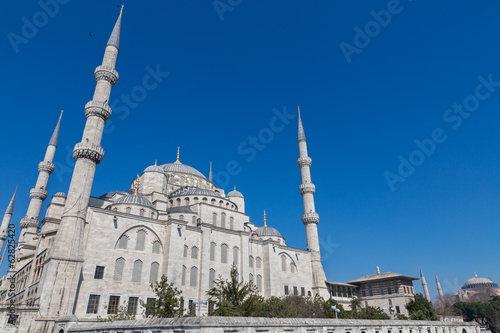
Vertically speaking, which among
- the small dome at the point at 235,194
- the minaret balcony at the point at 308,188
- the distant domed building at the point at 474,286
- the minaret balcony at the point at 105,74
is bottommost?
the distant domed building at the point at 474,286

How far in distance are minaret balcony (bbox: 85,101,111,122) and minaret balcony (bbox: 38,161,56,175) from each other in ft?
47.5

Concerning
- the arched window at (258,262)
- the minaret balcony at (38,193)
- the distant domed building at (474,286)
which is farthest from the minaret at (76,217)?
the distant domed building at (474,286)

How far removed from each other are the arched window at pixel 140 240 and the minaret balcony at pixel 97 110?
8.65 metres

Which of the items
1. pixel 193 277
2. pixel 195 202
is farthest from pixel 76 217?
pixel 195 202

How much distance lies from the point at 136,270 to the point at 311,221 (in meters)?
18.6

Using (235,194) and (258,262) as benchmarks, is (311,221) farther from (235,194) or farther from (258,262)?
(235,194)

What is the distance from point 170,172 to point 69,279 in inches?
842

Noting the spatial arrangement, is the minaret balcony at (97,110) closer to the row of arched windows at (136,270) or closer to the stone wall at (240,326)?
the row of arched windows at (136,270)

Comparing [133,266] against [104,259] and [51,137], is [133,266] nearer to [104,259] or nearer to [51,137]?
[104,259]

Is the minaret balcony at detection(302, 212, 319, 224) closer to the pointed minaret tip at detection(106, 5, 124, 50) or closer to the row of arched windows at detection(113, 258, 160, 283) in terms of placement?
the row of arched windows at detection(113, 258, 160, 283)

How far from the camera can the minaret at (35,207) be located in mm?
31219

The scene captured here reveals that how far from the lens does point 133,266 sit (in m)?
23.0

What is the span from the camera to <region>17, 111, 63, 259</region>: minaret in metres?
31.2

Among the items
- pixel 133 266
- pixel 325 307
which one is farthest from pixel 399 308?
pixel 133 266
